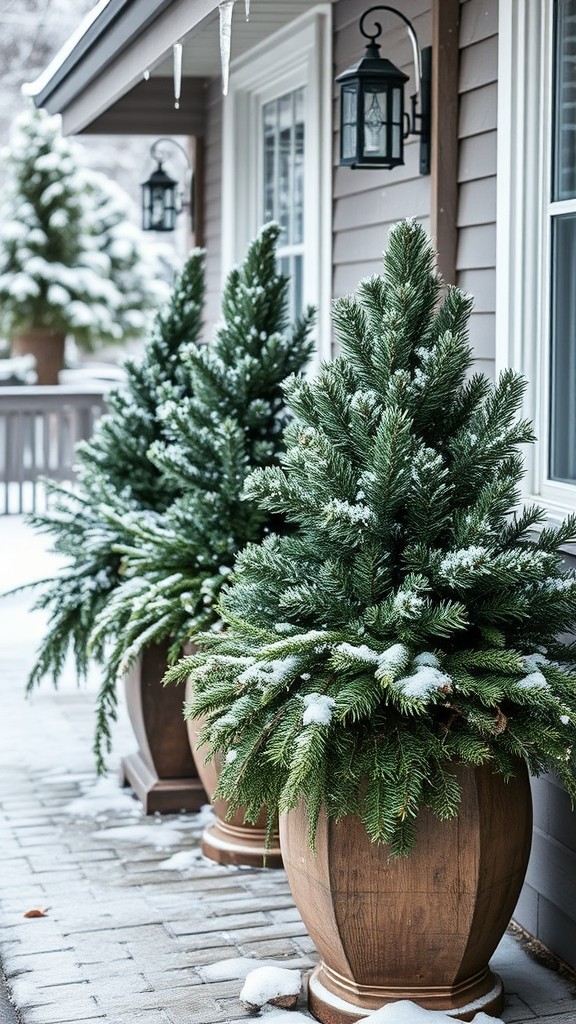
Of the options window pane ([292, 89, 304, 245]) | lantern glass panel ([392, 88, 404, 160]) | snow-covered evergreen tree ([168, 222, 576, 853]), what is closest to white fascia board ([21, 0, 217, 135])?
lantern glass panel ([392, 88, 404, 160])

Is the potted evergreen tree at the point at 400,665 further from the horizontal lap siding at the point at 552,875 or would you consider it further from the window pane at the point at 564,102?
the window pane at the point at 564,102

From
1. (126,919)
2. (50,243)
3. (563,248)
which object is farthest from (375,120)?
(50,243)

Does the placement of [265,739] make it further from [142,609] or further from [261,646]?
[142,609]

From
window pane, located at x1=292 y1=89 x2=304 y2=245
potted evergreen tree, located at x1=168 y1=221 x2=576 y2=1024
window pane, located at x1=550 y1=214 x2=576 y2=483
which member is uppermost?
window pane, located at x1=292 y1=89 x2=304 y2=245

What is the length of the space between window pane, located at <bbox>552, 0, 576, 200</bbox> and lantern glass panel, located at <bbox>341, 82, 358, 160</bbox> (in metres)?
0.76

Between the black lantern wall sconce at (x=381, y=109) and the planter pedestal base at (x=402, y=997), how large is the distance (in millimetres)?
2306

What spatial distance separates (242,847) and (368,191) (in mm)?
2286

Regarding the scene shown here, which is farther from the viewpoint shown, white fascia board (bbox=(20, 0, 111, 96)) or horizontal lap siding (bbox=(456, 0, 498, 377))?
white fascia board (bbox=(20, 0, 111, 96))

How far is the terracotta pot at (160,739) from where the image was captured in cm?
413

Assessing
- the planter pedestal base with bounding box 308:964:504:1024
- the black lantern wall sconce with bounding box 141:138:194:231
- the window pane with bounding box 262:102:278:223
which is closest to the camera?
the planter pedestal base with bounding box 308:964:504:1024

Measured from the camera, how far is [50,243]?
1445 cm

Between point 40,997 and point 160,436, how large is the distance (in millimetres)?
2104

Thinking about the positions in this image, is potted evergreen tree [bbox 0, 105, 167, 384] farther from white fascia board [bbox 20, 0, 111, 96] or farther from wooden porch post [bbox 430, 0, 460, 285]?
wooden porch post [bbox 430, 0, 460, 285]

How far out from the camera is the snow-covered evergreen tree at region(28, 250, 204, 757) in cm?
435
